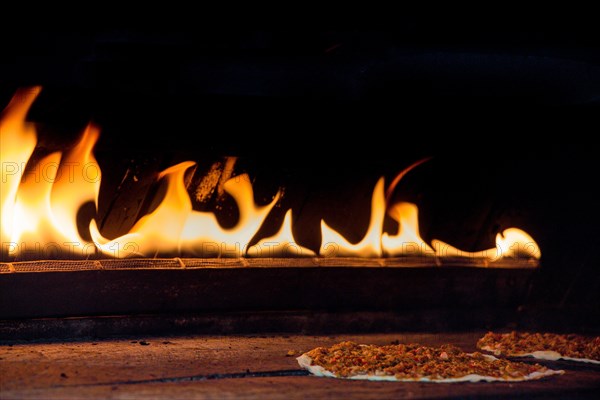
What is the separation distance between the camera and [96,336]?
5.93m

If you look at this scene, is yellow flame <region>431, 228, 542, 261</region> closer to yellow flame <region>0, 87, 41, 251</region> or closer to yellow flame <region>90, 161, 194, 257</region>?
yellow flame <region>90, 161, 194, 257</region>

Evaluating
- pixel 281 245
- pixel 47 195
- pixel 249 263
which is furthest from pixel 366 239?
pixel 47 195

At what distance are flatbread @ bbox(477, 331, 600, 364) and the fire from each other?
87cm

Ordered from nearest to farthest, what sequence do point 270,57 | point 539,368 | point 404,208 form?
point 539,368, point 270,57, point 404,208

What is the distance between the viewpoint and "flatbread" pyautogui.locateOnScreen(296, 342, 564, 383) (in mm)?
4996

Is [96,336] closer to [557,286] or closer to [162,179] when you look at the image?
[162,179]

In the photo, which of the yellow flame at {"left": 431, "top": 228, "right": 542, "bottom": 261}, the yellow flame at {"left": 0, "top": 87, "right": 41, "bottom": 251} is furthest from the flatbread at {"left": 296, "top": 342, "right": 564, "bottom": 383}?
the yellow flame at {"left": 0, "top": 87, "right": 41, "bottom": 251}

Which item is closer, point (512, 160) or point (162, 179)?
point (162, 179)

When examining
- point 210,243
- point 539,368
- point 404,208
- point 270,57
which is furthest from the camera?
point 404,208

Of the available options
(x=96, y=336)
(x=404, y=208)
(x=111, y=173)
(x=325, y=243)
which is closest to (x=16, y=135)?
(x=111, y=173)

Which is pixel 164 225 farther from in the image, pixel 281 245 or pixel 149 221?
pixel 281 245

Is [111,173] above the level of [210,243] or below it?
above

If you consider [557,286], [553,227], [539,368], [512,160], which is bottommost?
[539,368]

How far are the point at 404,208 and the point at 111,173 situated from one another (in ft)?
7.37
